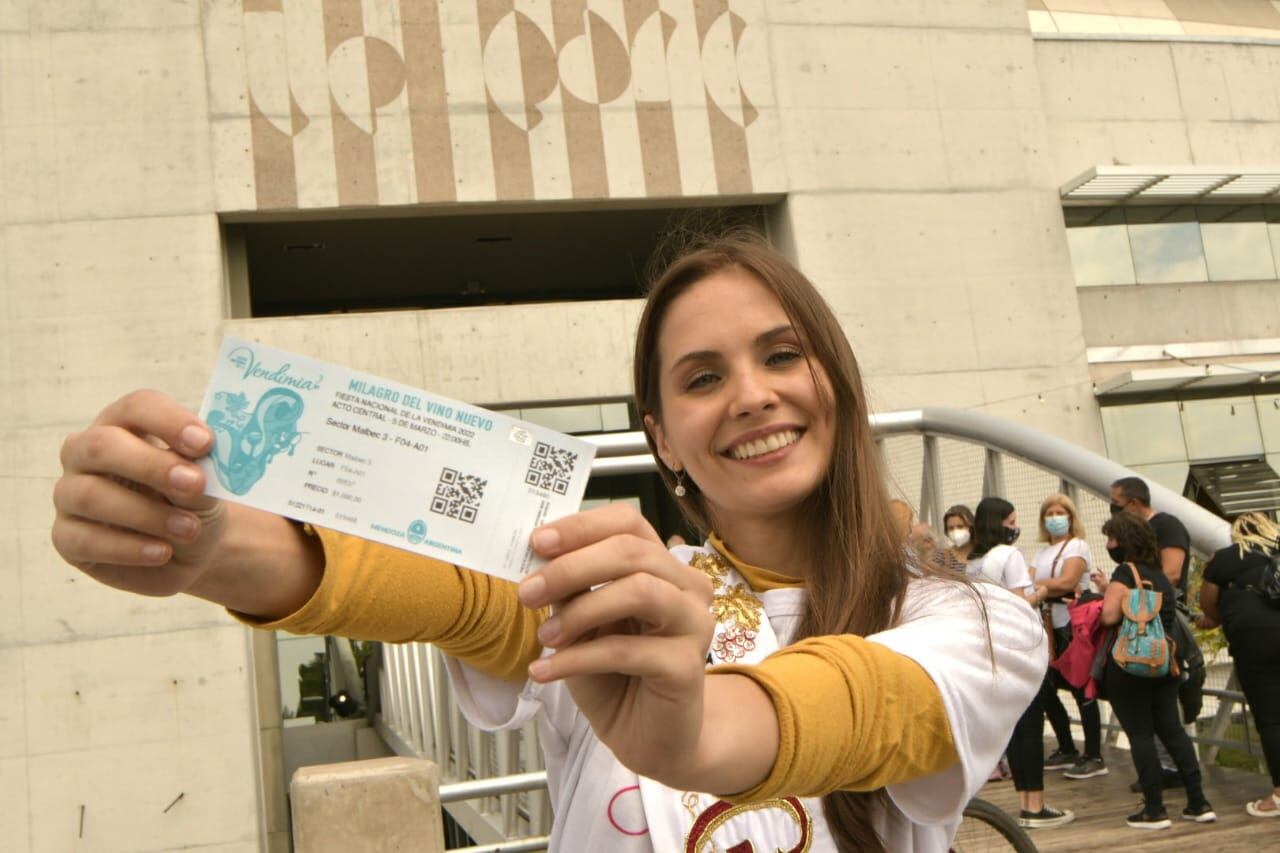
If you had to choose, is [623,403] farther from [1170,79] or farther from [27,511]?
[1170,79]

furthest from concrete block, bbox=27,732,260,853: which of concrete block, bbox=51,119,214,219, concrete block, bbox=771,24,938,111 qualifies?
concrete block, bbox=771,24,938,111

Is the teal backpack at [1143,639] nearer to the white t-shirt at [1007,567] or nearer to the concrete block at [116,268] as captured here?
the white t-shirt at [1007,567]

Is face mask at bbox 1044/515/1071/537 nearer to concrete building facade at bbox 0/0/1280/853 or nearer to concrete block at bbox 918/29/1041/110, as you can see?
concrete building facade at bbox 0/0/1280/853

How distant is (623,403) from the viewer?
15992 mm

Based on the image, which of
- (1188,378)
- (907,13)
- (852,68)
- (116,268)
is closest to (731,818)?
(116,268)

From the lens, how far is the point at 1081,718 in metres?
6.38

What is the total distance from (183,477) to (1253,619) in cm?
513

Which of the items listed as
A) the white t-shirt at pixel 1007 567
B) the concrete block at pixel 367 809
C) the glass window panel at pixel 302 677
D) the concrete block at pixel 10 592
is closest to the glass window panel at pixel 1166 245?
the glass window panel at pixel 302 677

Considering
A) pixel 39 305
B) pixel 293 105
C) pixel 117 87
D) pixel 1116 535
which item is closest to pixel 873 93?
pixel 293 105

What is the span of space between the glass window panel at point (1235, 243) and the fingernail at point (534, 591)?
61.7 feet

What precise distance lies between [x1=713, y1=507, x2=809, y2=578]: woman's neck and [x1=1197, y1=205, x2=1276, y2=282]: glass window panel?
17926 mm

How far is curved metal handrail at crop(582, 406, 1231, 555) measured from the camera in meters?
5.44

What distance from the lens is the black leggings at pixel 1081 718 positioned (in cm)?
607

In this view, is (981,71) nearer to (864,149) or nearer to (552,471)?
(864,149)
